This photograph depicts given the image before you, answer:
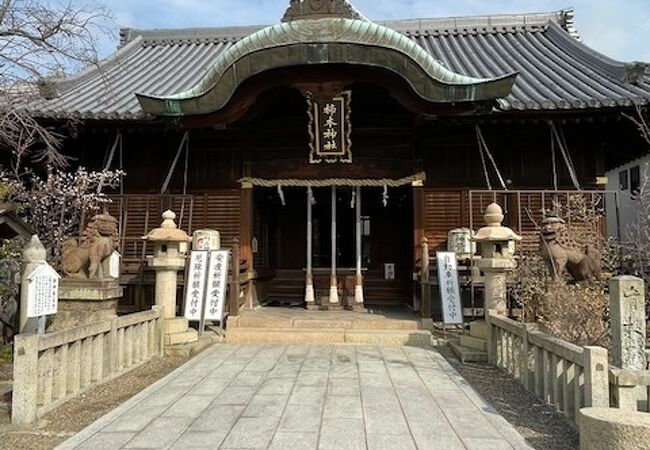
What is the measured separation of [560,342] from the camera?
16.6ft

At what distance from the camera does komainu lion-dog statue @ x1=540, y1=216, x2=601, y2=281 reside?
694 centimetres

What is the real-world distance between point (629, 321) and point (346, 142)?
6770 mm

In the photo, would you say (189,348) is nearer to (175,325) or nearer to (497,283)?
(175,325)

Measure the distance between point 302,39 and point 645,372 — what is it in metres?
7.46

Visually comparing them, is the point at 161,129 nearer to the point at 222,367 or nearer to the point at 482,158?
the point at 222,367

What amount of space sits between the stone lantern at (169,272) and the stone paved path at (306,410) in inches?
40.7

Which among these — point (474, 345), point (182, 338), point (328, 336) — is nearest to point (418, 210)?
point (328, 336)

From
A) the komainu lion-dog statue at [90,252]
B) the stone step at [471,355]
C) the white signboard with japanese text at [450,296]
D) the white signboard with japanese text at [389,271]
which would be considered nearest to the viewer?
the komainu lion-dog statue at [90,252]

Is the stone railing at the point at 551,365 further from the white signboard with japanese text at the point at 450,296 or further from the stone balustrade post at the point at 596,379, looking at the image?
the white signboard with japanese text at the point at 450,296

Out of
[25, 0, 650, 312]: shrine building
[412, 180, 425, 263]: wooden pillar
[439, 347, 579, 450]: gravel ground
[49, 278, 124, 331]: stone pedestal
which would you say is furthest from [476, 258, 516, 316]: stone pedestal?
[49, 278, 124, 331]: stone pedestal

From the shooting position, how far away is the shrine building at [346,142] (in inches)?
373

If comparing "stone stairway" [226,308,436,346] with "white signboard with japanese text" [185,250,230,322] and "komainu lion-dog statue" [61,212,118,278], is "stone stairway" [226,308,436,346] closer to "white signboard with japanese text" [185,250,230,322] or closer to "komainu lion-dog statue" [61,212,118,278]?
"white signboard with japanese text" [185,250,230,322]

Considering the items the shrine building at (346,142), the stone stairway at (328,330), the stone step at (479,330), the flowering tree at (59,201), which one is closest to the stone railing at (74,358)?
the stone stairway at (328,330)

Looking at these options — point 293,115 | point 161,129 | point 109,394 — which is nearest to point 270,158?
point 293,115
